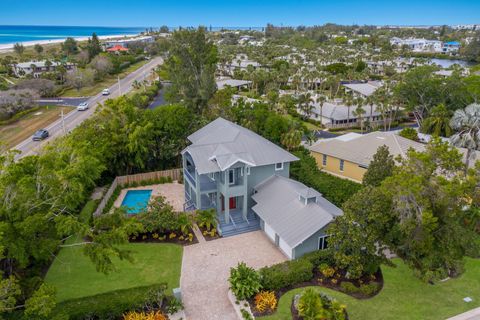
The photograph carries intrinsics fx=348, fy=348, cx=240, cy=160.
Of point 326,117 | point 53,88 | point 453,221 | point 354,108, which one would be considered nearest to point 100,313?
point 453,221

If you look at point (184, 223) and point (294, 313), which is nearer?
point (294, 313)

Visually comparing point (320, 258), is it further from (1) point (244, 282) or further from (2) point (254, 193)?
(2) point (254, 193)

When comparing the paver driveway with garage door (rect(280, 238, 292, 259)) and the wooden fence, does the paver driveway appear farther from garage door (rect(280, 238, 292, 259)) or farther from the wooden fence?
the wooden fence

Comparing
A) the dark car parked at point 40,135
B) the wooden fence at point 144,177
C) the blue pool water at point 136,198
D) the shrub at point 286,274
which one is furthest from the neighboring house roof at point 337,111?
the dark car parked at point 40,135

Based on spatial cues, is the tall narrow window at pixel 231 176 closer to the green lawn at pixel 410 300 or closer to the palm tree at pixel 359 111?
the green lawn at pixel 410 300

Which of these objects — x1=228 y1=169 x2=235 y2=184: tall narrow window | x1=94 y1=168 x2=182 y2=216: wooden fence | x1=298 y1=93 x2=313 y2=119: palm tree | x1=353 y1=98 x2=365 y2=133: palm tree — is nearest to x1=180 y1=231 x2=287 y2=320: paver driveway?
x1=228 y1=169 x2=235 y2=184: tall narrow window

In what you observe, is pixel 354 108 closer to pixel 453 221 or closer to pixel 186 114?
pixel 186 114

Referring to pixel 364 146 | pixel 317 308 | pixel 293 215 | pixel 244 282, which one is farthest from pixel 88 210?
pixel 364 146

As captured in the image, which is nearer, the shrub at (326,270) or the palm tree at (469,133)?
the shrub at (326,270)
